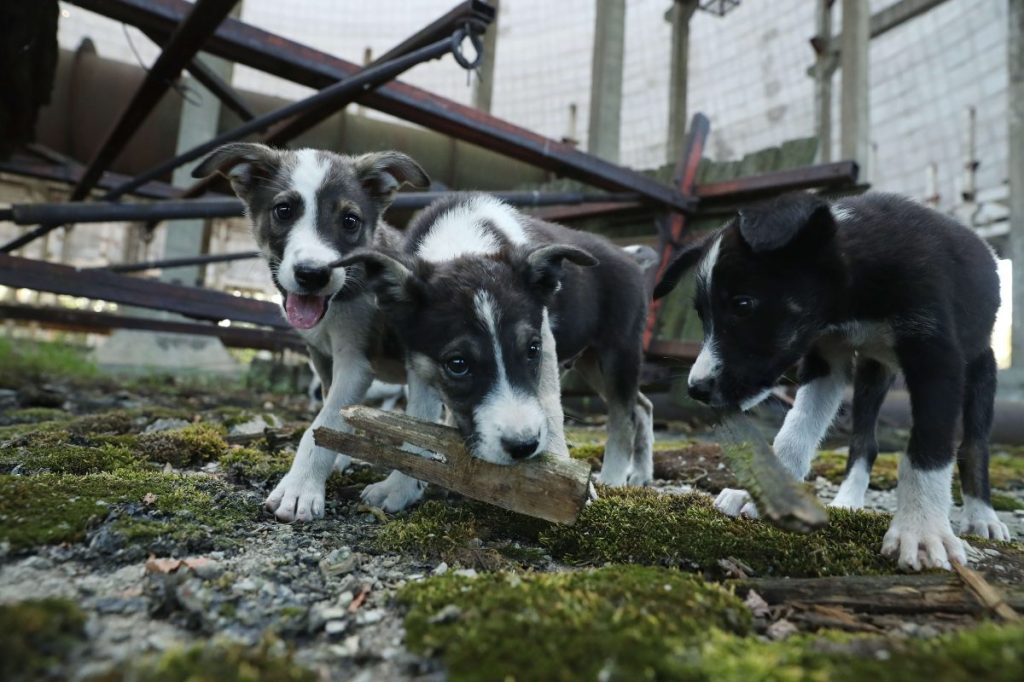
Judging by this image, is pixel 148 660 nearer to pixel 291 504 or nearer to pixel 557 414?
pixel 291 504

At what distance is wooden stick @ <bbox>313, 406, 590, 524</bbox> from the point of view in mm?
2316

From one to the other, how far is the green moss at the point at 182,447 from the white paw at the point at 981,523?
12.4 feet

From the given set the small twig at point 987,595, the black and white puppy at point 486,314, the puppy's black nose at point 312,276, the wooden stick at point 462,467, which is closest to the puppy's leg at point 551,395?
the black and white puppy at point 486,314

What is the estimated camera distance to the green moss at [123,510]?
208cm

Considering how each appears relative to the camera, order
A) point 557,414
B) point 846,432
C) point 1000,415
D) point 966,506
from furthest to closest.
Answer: point 1000,415 → point 846,432 → point 966,506 → point 557,414

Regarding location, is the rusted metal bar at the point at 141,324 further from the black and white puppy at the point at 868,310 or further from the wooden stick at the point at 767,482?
the wooden stick at the point at 767,482

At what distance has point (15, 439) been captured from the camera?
3.54m

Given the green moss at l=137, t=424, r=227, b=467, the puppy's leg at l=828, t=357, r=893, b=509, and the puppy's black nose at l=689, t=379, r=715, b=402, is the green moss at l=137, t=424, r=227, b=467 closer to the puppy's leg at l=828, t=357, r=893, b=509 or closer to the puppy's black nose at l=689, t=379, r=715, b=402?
the puppy's black nose at l=689, t=379, r=715, b=402

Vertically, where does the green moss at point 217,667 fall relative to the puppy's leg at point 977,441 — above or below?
below

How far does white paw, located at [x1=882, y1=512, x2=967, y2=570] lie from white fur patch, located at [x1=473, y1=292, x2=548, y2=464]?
127cm

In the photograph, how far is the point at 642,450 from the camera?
4.64m

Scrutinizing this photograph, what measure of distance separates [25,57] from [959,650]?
7.80 metres

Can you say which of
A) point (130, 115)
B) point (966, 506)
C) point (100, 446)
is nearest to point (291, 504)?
point (100, 446)

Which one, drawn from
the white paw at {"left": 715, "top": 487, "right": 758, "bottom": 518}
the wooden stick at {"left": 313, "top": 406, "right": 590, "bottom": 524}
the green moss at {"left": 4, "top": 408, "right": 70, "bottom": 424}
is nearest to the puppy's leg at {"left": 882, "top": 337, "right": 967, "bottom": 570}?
the white paw at {"left": 715, "top": 487, "right": 758, "bottom": 518}
